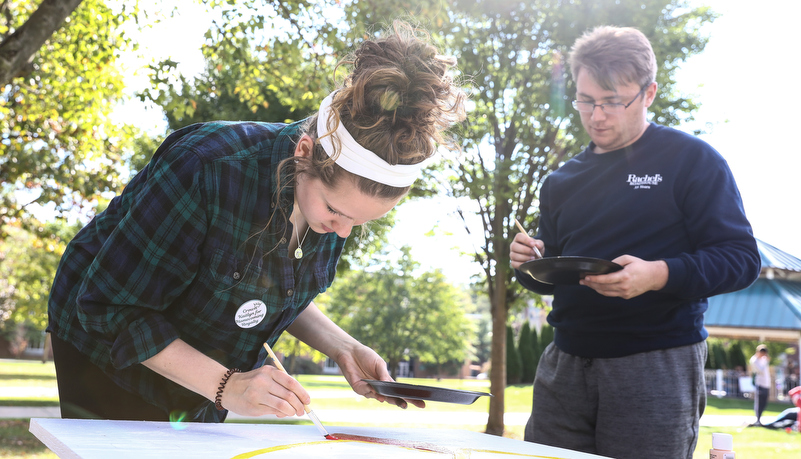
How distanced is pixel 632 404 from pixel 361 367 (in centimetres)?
91

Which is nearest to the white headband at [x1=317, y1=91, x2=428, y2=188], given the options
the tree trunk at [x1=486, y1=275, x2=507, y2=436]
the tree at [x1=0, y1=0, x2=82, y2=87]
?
the tree at [x1=0, y1=0, x2=82, y2=87]

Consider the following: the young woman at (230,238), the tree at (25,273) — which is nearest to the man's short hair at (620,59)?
the young woman at (230,238)

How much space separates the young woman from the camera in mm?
1595

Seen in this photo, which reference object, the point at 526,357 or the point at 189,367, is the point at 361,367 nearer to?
the point at 189,367

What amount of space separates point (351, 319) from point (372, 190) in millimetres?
28172

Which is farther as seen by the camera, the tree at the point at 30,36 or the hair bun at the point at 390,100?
the tree at the point at 30,36

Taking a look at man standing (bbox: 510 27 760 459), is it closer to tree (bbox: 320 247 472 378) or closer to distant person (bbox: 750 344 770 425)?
distant person (bbox: 750 344 770 425)

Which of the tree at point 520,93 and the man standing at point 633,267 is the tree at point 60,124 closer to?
the tree at point 520,93

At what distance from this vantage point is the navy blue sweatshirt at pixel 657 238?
82.9 inches

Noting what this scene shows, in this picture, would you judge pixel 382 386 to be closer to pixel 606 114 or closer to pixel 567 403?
pixel 567 403

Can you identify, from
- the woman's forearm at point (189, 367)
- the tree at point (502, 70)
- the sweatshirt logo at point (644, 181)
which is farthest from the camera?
the tree at point (502, 70)

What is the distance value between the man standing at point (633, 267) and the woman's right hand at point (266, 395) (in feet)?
3.46

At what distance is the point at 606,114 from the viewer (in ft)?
7.95

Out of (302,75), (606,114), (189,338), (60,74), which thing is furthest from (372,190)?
(60,74)
